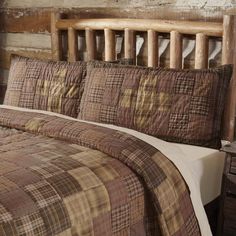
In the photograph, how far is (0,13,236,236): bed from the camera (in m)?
1.41

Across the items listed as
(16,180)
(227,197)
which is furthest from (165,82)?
(16,180)

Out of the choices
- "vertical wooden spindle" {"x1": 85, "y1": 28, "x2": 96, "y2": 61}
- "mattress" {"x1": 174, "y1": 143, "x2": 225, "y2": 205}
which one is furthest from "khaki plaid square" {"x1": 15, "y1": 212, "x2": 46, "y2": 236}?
"vertical wooden spindle" {"x1": 85, "y1": 28, "x2": 96, "y2": 61}

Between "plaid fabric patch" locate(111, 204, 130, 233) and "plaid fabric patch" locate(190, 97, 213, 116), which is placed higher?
"plaid fabric patch" locate(190, 97, 213, 116)

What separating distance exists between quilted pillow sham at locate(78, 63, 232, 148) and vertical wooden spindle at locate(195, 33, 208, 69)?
203 mm

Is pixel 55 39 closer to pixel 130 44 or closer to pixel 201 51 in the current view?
pixel 130 44

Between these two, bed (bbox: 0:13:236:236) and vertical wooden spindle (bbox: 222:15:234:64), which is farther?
vertical wooden spindle (bbox: 222:15:234:64)

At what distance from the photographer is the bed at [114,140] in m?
1.41

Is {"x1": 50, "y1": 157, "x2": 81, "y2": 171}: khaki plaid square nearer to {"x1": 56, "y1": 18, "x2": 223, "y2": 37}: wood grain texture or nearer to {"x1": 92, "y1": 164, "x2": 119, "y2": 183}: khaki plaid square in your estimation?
{"x1": 92, "y1": 164, "x2": 119, "y2": 183}: khaki plaid square

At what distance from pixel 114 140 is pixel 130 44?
0.96m

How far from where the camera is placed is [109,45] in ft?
8.57

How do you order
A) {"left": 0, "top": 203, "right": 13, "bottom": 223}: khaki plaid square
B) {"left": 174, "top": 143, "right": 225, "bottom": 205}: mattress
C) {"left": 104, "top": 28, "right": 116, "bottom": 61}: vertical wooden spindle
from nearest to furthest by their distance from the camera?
{"left": 0, "top": 203, "right": 13, "bottom": 223}: khaki plaid square → {"left": 174, "top": 143, "right": 225, "bottom": 205}: mattress → {"left": 104, "top": 28, "right": 116, "bottom": 61}: vertical wooden spindle

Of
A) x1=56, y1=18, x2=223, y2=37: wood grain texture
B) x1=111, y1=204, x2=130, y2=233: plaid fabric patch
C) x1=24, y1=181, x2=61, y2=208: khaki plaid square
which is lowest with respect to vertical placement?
x1=111, y1=204, x2=130, y2=233: plaid fabric patch

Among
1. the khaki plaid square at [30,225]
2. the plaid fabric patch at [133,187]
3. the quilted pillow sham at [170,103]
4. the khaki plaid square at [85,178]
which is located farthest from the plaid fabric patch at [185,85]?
the khaki plaid square at [30,225]

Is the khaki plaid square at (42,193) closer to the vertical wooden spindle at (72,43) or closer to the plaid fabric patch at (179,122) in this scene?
the plaid fabric patch at (179,122)
